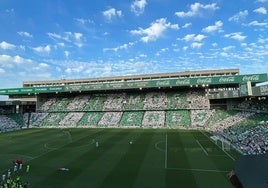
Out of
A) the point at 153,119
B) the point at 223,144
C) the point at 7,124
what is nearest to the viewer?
the point at 223,144

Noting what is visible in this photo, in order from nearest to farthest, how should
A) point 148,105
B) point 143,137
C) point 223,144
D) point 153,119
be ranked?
point 223,144 < point 143,137 < point 153,119 < point 148,105

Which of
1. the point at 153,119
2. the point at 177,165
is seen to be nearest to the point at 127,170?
the point at 177,165

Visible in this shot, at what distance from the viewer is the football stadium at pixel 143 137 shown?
72.1 ft

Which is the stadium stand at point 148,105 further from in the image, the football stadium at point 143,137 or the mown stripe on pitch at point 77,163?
the mown stripe on pitch at point 77,163

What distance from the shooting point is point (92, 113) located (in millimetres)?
71875

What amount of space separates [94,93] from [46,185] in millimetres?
60211

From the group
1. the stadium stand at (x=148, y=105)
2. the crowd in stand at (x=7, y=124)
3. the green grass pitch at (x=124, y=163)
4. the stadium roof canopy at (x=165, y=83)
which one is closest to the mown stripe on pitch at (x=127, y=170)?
the green grass pitch at (x=124, y=163)

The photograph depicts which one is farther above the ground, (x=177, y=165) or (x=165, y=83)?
(x=165, y=83)

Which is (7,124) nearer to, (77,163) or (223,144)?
(77,163)

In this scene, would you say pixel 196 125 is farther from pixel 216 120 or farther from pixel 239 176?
pixel 239 176

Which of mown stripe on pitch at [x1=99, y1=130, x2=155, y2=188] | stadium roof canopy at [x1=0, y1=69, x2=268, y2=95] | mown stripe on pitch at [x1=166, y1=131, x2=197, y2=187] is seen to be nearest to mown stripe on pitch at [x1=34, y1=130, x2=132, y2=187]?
mown stripe on pitch at [x1=99, y1=130, x2=155, y2=188]

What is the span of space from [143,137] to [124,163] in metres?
18.2

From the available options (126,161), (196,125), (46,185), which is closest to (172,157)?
(126,161)

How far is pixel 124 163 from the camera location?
27156 mm
